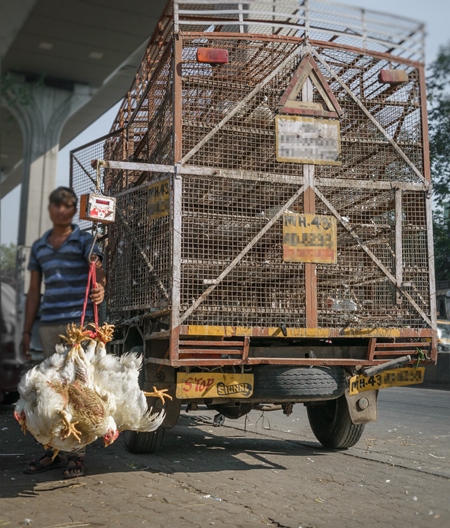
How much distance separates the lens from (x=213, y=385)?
560cm

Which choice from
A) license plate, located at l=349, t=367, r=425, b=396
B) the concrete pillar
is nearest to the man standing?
Answer: license plate, located at l=349, t=367, r=425, b=396

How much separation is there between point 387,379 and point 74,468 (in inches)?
110

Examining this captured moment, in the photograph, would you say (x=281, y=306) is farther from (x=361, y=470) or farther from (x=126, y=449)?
(x=126, y=449)

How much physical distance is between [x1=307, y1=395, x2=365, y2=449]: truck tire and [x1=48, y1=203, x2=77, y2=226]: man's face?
290cm

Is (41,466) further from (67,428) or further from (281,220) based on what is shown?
(281,220)

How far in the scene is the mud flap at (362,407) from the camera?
605 cm

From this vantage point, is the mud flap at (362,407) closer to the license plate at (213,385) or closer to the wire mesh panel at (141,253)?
the license plate at (213,385)

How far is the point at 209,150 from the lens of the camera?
19.4ft

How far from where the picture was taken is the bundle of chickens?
452 cm

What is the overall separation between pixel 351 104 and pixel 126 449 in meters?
3.82

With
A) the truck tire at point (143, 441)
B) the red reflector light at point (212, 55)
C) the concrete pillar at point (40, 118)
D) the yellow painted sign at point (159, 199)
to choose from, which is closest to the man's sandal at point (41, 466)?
the truck tire at point (143, 441)

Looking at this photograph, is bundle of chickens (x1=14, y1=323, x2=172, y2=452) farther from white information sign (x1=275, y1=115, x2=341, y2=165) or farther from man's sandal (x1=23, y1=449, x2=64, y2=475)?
white information sign (x1=275, y1=115, x2=341, y2=165)

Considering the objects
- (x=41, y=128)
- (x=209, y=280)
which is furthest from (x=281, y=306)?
(x=41, y=128)

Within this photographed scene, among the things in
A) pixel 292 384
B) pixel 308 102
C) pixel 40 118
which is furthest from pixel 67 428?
pixel 40 118
